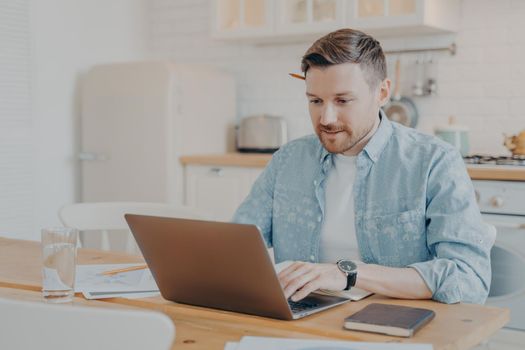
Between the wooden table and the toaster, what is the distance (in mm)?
2678

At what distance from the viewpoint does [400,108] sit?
13.2ft

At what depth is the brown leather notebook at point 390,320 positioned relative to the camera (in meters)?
1.32

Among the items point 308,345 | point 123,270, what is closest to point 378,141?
point 123,270

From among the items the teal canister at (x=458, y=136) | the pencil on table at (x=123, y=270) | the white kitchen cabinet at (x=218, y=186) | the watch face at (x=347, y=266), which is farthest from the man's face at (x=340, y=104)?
the white kitchen cabinet at (x=218, y=186)

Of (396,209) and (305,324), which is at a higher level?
(396,209)

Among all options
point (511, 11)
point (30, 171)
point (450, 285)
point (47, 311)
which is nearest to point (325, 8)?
point (511, 11)

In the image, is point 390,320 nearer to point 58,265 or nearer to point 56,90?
point 58,265

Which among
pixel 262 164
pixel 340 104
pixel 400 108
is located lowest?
pixel 262 164

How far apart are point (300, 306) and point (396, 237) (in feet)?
1.59

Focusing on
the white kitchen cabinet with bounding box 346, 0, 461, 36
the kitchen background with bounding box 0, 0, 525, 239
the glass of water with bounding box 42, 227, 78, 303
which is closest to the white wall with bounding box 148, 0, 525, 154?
the kitchen background with bounding box 0, 0, 525, 239

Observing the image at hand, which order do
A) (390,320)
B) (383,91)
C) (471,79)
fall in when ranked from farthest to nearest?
(471,79) < (383,91) < (390,320)

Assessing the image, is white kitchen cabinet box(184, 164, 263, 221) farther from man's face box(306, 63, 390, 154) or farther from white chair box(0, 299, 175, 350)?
white chair box(0, 299, 175, 350)

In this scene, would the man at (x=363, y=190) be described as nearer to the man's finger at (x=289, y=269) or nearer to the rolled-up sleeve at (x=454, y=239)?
the rolled-up sleeve at (x=454, y=239)

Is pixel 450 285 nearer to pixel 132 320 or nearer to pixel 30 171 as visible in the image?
pixel 132 320
